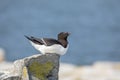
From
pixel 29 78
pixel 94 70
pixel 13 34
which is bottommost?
pixel 29 78

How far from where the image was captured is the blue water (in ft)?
190

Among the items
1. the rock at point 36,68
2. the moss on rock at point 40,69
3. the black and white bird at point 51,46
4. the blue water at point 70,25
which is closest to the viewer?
the rock at point 36,68

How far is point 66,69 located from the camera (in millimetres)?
26234

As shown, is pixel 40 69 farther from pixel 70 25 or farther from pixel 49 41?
pixel 70 25

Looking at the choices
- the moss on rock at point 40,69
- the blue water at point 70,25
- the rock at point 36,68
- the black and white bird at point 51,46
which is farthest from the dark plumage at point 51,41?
the blue water at point 70,25

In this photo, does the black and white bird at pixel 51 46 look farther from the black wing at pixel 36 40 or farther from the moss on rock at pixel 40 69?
the moss on rock at pixel 40 69

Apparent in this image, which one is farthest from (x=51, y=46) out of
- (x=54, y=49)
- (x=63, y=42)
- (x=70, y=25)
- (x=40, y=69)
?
(x=70, y=25)

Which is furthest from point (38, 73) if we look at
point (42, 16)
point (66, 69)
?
point (42, 16)

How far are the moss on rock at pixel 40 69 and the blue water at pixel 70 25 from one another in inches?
1470

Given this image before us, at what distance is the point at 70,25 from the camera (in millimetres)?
82000

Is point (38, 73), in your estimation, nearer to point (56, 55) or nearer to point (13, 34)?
point (56, 55)

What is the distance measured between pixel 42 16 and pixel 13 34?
15.3 m

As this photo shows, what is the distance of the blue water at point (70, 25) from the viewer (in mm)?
57781

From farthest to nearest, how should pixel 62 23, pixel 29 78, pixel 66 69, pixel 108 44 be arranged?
pixel 62 23, pixel 108 44, pixel 66 69, pixel 29 78
